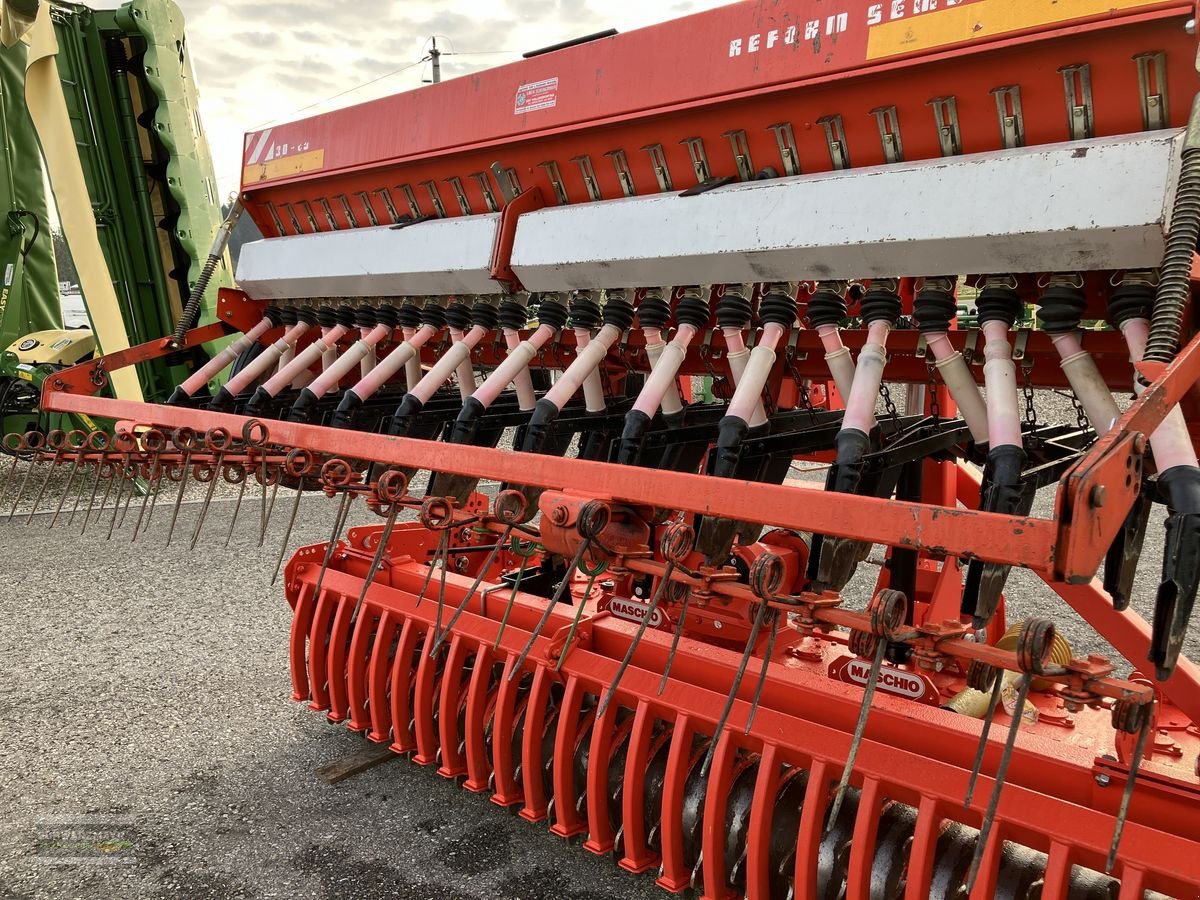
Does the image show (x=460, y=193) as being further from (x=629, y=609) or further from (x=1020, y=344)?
(x=1020, y=344)

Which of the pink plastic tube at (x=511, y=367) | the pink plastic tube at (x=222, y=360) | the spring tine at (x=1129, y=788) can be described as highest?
the pink plastic tube at (x=511, y=367)

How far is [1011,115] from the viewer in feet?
5.92

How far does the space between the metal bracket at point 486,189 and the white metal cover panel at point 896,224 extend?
0.37 meters

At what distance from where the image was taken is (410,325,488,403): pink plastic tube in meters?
2.50

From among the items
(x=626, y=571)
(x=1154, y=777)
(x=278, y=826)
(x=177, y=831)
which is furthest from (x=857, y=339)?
(x=177, y=831)

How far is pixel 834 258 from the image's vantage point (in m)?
1.91

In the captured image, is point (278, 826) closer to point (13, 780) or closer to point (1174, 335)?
point (13, 780)

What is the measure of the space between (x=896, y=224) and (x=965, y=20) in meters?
0.42

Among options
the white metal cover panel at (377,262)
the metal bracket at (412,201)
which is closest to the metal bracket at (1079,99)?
the white metal cover panel at (377,262)

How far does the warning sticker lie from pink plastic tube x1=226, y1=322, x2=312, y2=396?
122cm

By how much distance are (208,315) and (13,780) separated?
4.76 m

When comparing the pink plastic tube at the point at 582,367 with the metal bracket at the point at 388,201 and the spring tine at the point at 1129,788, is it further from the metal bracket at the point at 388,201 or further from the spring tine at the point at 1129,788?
the spring tine at the point at 1129,788

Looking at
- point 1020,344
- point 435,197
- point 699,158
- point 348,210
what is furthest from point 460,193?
point 1020,344

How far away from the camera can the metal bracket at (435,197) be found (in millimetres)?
2857
